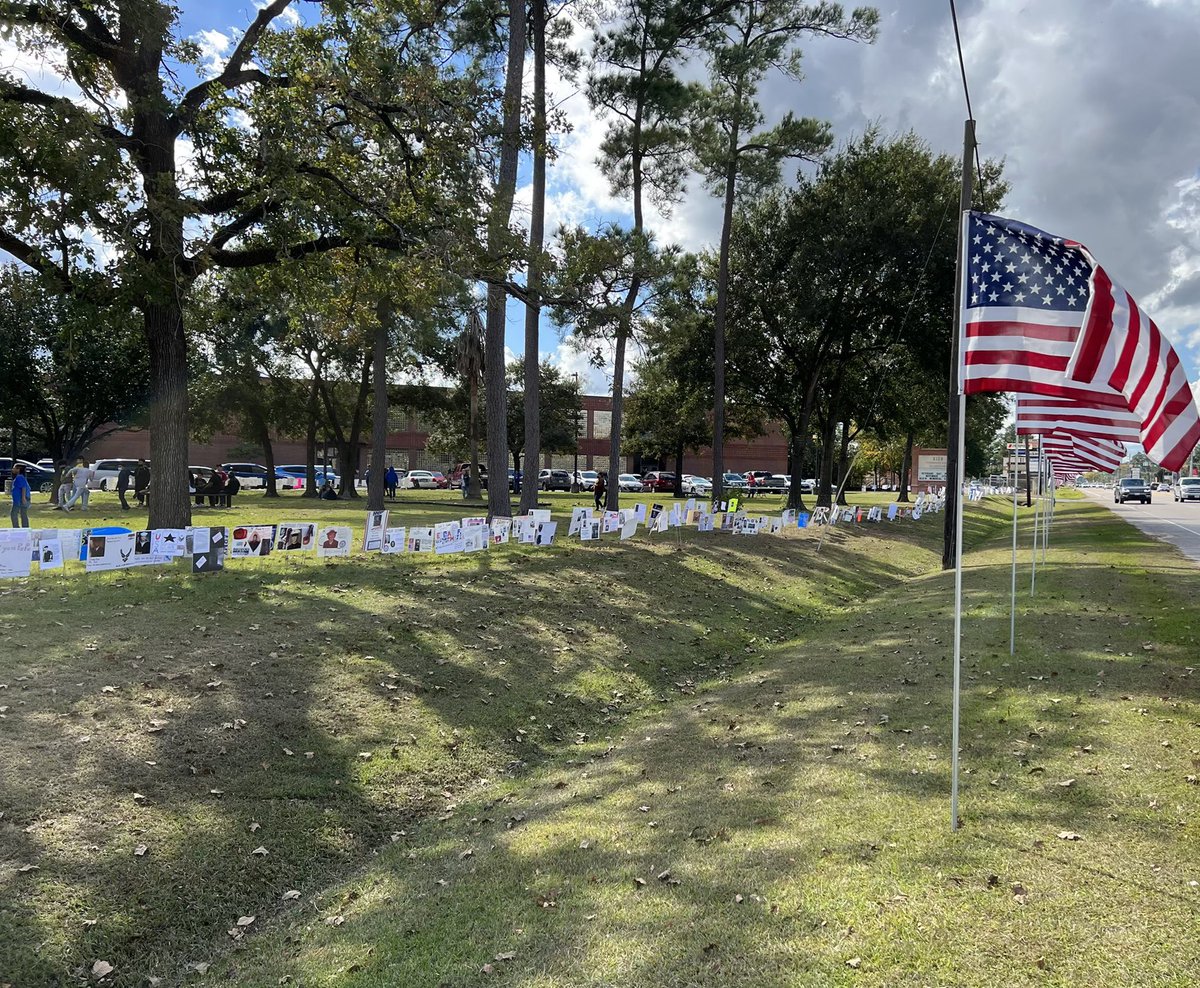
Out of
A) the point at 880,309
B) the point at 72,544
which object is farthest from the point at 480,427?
the point at 72,544

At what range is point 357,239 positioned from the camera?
1302cm

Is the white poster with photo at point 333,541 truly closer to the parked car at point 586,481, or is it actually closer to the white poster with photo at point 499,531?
the white poster with photo at point 499,531

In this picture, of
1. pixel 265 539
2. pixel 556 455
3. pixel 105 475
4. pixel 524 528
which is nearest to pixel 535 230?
pixel 524 528

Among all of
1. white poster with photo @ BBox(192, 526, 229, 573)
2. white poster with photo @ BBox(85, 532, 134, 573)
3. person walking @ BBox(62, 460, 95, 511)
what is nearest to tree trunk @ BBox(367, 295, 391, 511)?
person walking @ BBox(62, 460, 95, 511)

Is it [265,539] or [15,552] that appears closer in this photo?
[15,552]

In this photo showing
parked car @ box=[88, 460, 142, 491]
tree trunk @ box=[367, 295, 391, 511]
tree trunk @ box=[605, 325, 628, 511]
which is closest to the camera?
tree trunk @ box=[605, 325, 628, 511]

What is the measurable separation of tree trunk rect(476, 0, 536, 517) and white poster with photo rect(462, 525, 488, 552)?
3485 mm

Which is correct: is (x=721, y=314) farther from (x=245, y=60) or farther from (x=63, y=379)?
(x=63, y=379)

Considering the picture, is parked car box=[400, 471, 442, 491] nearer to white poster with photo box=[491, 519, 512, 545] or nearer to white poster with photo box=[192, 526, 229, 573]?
white poster with photo box=[491, 519, 512, 545]

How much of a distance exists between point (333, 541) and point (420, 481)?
2122 inches

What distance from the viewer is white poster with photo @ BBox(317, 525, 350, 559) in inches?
496

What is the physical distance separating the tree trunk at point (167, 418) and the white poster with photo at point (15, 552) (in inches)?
136

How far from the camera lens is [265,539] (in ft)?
38.3

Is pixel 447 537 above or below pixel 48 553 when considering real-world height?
below
